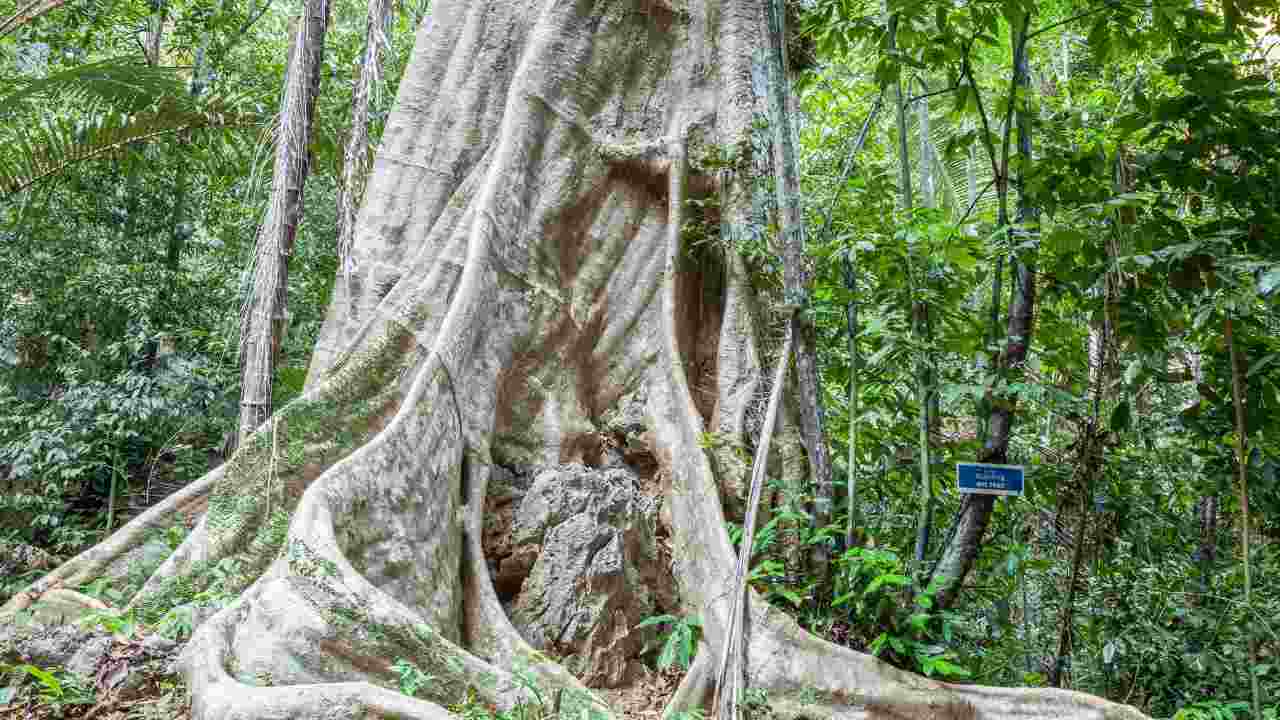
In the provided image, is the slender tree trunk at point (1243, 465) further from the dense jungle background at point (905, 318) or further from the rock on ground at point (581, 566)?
the rock on ground at point (581, 566)

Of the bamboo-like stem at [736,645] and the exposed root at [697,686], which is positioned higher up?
the bamboo-like stem at [736,645]

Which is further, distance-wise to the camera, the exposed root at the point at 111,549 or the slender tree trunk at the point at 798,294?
the slender tree trunk at the point at 798,294

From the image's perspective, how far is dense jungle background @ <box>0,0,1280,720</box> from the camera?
3.57m

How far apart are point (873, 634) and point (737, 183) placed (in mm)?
2412

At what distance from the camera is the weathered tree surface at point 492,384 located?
2904 mm

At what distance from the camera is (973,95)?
157 inches

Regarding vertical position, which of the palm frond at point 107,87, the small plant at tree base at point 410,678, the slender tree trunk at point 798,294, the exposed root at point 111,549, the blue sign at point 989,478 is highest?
the palm frond at point 107,87

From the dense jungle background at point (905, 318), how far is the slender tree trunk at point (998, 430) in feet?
0.11

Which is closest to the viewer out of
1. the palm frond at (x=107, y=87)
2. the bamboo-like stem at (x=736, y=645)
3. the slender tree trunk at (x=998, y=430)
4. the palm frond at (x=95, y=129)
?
the bamboo-like stem at (x=736, y=645)

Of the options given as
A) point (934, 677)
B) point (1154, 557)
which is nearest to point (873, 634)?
point (934, 677)

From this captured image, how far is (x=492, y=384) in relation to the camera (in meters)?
4.42

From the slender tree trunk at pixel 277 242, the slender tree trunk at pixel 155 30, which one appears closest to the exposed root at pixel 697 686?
the slender tree trunk at pixel 277 242

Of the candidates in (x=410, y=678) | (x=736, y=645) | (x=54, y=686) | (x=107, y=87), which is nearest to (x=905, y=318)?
(x=736, y=645)

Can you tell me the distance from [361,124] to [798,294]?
2.34 m
